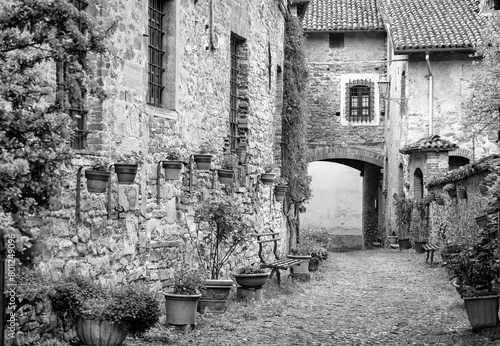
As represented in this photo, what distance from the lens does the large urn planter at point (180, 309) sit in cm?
845

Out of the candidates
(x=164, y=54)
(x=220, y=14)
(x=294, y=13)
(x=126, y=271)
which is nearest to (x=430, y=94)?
(x=294, y=13)

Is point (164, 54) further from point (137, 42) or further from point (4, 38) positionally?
point (4, 38)

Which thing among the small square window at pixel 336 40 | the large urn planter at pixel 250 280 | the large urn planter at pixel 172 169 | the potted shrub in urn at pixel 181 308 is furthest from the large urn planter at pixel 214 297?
the small square window at pixel 336 40

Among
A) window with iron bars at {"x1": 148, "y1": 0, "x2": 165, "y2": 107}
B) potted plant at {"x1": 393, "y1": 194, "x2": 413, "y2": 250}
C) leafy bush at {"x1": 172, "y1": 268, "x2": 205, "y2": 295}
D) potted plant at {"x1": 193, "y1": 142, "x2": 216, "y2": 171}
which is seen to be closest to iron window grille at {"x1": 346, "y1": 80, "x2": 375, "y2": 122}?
potted plant at {"x1": 393, "y1": 194, "x2": 413, "y2": 250}

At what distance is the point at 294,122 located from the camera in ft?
57.7

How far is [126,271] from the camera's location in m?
8.53

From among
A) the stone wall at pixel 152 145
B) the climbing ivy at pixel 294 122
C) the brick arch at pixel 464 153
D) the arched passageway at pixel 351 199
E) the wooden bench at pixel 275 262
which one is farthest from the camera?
the arched passageway at pixel 351 199

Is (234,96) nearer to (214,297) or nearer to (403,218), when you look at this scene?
(214,297)

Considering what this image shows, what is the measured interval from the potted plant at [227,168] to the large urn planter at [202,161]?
970 mm

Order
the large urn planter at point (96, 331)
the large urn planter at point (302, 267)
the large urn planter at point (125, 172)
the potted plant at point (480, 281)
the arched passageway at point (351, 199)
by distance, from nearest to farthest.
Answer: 1. the large urn planter at point (96, 331)
2. the large urn planter at point (125, 172)
3. the potted plant at point (480, 281)
4. the large urn planter at point (302, 267)
5. the arched passageway at point (351, 199)

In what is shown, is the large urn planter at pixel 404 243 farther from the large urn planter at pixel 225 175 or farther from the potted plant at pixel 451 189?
the large urn planter at pixel 225 175

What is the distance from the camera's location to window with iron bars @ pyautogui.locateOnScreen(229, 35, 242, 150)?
43.2 ft

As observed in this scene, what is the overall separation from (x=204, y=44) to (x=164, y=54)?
1258 millimetres

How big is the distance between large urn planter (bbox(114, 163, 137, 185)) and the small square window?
19.8m
